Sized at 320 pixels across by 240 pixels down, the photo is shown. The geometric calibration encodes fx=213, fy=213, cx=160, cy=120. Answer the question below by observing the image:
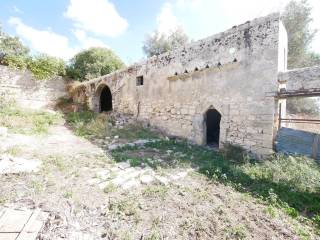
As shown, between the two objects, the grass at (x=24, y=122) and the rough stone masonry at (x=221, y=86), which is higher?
the rough stone masonry at (x=221, y=86)

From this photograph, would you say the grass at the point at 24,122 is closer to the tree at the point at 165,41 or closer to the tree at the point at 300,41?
the tree at the point at 165,41

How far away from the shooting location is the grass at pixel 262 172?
12.1ft

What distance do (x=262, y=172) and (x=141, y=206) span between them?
9.51ft

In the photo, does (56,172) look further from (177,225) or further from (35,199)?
(177,225)

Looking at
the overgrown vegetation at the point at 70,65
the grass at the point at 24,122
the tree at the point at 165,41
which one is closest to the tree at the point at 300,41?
the tree at the point at 165,41

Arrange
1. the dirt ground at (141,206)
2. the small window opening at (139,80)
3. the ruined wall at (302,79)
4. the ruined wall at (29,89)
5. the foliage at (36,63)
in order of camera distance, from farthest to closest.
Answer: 1. the foliage at (36,63)
2. the ruined wall at (29,89)
3. the small window opening at (139,80)
4. the ruined wall at (302,79)
5. the dirt ground at (141,206)

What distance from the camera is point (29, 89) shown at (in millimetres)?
13109

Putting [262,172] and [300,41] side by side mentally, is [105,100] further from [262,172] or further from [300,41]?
[300,41]

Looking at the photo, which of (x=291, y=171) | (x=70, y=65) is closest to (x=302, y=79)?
(x=291, y=171)

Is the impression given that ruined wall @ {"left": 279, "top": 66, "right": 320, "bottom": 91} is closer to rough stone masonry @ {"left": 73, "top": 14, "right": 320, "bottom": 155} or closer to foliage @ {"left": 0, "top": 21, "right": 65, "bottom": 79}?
rough stone masonry @ {"left": 73, "top": 14, "right": 320, "bottom": 155}

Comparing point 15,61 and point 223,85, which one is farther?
point 15,61

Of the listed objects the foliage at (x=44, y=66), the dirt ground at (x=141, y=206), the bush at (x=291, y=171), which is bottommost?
the dirt ground at (x=141, y=206)

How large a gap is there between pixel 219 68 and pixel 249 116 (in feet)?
5.91

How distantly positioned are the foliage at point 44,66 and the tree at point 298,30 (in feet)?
50.5
